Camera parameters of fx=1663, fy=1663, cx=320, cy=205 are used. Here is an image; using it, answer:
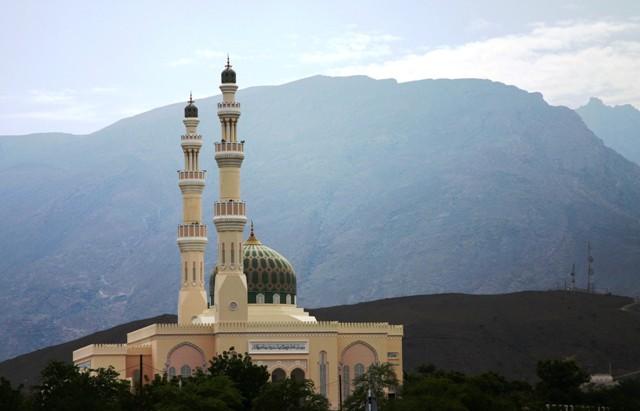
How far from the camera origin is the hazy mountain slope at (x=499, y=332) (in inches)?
5448

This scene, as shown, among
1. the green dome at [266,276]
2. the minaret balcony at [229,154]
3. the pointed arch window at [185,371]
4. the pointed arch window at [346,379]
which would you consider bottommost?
the pointed arch window at [346,379]

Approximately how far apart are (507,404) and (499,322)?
250ft

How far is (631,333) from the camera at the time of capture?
470ft

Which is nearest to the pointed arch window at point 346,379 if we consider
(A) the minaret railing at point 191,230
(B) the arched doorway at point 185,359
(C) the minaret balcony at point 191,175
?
(B) the arched doorway at point 185,359

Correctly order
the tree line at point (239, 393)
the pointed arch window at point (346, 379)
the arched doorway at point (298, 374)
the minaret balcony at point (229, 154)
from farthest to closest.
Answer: the minaret balcony at point (229, 154) < the pointed arch window at point (346, 379) < the arched doorway at point (298, 374) < the tree line at point (239, 393)

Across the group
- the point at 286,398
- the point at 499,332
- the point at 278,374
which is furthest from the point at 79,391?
the point at 499,332

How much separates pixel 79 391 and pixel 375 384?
55.3 ft

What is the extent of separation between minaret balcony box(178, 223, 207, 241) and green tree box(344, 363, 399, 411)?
13.2m

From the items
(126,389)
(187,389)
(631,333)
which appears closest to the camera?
(187,389)

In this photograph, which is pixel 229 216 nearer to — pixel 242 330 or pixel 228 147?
pixel 228 147

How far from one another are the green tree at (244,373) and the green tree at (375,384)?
4199mm

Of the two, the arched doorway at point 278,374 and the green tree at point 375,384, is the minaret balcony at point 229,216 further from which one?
the green tree at point 375,384

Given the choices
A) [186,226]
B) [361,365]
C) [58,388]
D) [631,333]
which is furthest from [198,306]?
[631,333]

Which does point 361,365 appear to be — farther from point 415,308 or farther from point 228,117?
point 415,308
